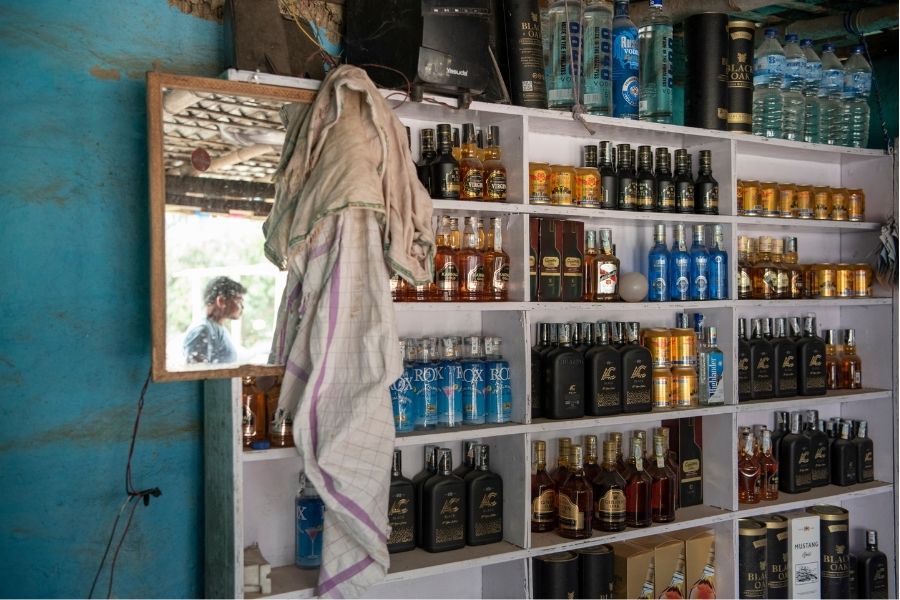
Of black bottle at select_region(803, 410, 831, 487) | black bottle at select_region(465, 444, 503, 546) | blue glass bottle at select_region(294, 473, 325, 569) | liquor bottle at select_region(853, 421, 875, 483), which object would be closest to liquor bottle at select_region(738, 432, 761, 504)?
black bottle at select_region(803, 410, 831, 487)

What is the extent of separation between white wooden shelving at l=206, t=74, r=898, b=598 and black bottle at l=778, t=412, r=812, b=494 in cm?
5

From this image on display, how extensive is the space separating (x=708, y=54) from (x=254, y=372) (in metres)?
1.95

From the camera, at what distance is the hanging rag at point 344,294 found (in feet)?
6.96

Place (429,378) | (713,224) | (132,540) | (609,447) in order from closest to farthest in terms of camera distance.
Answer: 1. (132,540)
2. (429,378)
3. (609,447)
4. (713,224)

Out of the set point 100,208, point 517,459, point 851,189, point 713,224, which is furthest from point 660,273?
point 100,208

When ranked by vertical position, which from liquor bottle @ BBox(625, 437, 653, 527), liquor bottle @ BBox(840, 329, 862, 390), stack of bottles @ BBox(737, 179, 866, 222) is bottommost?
liquor bottle @ BBox(625, 437, 653, 527)

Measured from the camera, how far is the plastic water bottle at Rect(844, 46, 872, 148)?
3396 mm

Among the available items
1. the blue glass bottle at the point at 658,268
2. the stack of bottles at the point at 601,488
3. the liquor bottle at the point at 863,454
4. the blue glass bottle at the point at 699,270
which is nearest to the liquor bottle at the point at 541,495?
the stack of bottles at the point at 601,488

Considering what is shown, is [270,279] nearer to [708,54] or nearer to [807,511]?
[708,54]

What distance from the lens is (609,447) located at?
2859mm

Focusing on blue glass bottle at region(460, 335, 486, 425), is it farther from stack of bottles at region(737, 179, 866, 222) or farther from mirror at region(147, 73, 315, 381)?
stack of bottles at region(737, 179, 866, 222)

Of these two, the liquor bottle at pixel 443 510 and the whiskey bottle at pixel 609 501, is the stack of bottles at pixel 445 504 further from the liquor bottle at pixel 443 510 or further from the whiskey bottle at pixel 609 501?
the whiskey bottle at pixel 609 501

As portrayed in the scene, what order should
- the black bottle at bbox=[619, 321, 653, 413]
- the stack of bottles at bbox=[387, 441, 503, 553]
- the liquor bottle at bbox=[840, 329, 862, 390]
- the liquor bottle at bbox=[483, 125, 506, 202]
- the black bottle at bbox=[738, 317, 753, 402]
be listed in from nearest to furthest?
the stack of bottles at bbox=[387, 441, 503, 553] → the liquor bottle at bbox=[483, 125, 506, 202] → the black bottle at bbox=[619, 321, 653, 413] → the black bottle at bbox=[738, 317, 753, 402] → the liquor bottle at bbox=[840, 329, 862, 390]

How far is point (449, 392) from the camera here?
256cm
